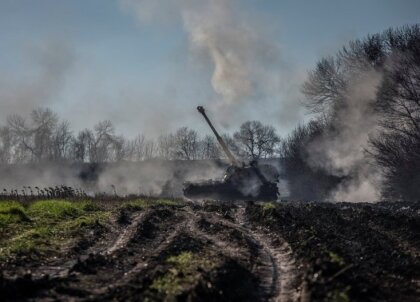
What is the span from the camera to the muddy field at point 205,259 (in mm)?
7645

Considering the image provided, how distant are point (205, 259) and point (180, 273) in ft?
6.05

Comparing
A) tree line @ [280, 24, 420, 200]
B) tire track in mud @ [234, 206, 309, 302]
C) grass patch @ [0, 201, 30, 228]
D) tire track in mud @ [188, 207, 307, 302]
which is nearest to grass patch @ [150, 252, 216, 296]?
tire track in mud @ [188, 207, 307, 302]

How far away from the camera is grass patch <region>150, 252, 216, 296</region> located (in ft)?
24.9

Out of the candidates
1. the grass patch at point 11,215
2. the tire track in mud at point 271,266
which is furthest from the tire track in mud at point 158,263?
the grass patch at point 11,215

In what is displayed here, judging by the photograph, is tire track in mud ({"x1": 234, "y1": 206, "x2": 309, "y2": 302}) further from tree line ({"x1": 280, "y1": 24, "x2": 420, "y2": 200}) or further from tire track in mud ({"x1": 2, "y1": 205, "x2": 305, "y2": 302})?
tree line ({"x1": 280, "y1": 24, "x2": 420, "y2": 200})

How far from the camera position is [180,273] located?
336 inches

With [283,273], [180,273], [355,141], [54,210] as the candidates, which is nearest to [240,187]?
[355,141]

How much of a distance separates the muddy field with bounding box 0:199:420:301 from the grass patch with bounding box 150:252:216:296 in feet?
0.06

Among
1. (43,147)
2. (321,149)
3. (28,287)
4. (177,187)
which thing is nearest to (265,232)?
(28,287)

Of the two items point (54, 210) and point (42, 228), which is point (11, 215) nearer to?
point (42, 228)

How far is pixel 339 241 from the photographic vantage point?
12.9 meters

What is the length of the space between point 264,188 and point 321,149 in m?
12.3

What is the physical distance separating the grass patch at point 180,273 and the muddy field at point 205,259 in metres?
0.02

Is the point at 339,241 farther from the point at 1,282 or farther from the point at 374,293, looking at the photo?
the point at 1,282
